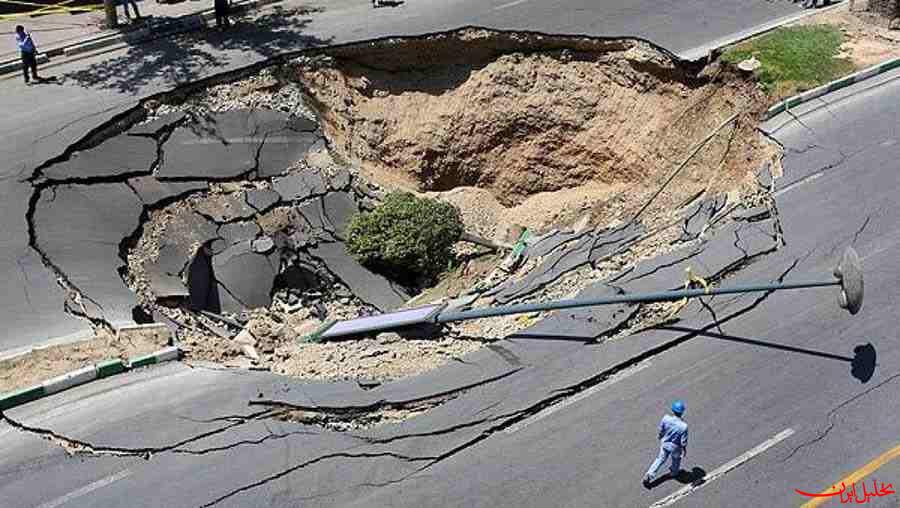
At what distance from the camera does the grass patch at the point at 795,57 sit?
57.2ft

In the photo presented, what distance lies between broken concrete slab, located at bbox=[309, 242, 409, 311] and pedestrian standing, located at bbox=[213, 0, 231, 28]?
675 centimetres

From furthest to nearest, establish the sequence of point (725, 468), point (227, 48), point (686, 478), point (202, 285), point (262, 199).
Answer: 1. point (227, 48)
2. point (262, 199)
3. point (202, 285)
4. point (725, 468)
5. point (686, 478)

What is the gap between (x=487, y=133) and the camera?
19.6 metres

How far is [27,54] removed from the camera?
59.2ft

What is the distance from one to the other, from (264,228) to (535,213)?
561 centimetres

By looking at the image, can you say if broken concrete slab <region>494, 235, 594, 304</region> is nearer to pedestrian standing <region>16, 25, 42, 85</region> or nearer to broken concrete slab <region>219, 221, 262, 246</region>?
broken concrete slab <region>219, 221, 262, 246</region>

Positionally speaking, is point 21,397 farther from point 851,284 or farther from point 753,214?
point 753,214

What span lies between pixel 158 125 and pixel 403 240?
5.14 metres

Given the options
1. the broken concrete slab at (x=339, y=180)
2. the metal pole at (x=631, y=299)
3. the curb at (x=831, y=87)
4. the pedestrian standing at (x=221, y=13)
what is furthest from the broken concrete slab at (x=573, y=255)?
the pedestrian standing at (x=221, y=13)

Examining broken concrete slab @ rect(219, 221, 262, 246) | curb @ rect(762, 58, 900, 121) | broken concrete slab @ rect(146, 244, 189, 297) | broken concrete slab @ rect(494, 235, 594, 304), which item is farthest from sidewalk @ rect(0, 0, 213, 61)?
curb @ rect(762, 58, 900, 121)

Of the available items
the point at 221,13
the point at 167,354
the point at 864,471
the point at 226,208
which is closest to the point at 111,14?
the point at 221,13

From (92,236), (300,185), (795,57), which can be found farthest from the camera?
(795,57)

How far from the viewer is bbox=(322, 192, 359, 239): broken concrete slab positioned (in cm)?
1709

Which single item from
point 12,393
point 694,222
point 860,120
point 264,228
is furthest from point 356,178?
point 860,120
